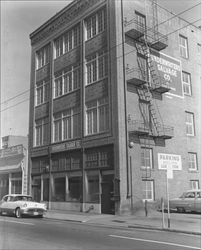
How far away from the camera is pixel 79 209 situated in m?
24.9

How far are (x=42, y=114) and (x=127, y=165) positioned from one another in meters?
11.9

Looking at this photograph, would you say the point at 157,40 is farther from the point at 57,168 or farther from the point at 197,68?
the point at 57,168

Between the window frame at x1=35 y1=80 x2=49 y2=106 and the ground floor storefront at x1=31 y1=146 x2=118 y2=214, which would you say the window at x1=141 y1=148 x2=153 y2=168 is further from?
the window frame at x1=35 y1=80 x2=49 y2=106

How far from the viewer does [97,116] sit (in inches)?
976

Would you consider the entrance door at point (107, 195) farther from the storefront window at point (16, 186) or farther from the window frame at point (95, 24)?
the storefront window at point (16, 186)

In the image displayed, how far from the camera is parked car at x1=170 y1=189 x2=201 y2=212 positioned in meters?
21.8

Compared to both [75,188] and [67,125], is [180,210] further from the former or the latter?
[67,125]

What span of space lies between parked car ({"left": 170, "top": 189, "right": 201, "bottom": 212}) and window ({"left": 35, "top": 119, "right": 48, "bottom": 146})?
1286 cm

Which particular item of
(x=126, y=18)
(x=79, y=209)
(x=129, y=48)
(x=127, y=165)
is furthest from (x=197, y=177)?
(x=126, y=18)

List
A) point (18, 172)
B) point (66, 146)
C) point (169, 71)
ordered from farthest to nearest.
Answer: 1. point (18, 172)
2. point (169, 71)
3. point (66, 146)

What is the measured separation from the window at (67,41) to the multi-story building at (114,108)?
86mm

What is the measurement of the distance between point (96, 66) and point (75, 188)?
938 cm

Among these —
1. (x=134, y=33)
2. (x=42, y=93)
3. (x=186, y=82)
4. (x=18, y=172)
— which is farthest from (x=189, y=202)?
(x=18, y=172)

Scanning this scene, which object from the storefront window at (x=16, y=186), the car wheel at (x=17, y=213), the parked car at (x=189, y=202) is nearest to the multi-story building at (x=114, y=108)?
the parked car at (x=189, y=202)
